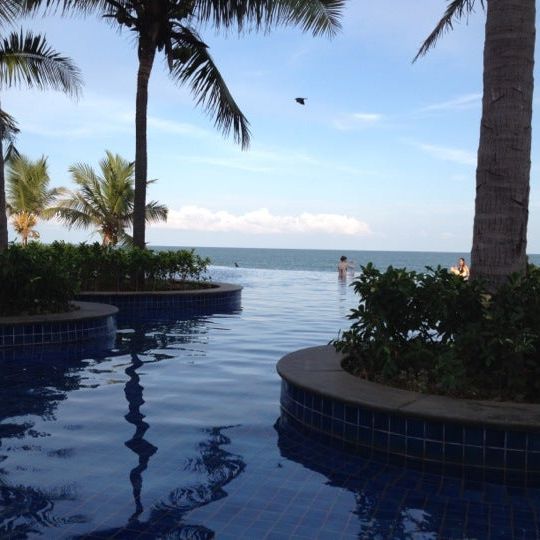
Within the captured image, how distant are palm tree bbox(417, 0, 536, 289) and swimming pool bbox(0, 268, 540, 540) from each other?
2324 millimetres

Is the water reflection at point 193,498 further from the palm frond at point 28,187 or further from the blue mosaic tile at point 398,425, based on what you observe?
the palm frond at point 28,187

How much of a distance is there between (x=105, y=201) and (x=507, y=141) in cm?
2541

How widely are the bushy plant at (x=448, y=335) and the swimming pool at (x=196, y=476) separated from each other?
107 centimetres

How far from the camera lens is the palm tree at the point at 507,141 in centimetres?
573

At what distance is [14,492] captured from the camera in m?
3.96

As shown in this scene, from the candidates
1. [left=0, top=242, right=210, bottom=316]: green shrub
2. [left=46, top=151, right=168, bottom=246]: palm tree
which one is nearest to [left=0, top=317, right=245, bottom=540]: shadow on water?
[left=0, top=242, right=210, bottom=316]: green shrub

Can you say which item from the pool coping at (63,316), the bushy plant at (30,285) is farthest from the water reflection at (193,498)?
the bushy plant at (30,285)

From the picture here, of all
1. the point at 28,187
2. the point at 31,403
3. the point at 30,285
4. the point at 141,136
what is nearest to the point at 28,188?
the point at 28,187

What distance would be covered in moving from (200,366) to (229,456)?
3.47 metres

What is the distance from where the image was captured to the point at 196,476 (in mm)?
4336

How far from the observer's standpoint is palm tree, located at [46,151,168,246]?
28.8 meters

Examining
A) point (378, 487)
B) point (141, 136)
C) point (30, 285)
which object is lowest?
point (378, 487)

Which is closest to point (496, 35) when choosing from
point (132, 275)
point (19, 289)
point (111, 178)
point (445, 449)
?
point (445, 449)

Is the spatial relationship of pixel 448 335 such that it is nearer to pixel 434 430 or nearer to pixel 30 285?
pixel 434 430
